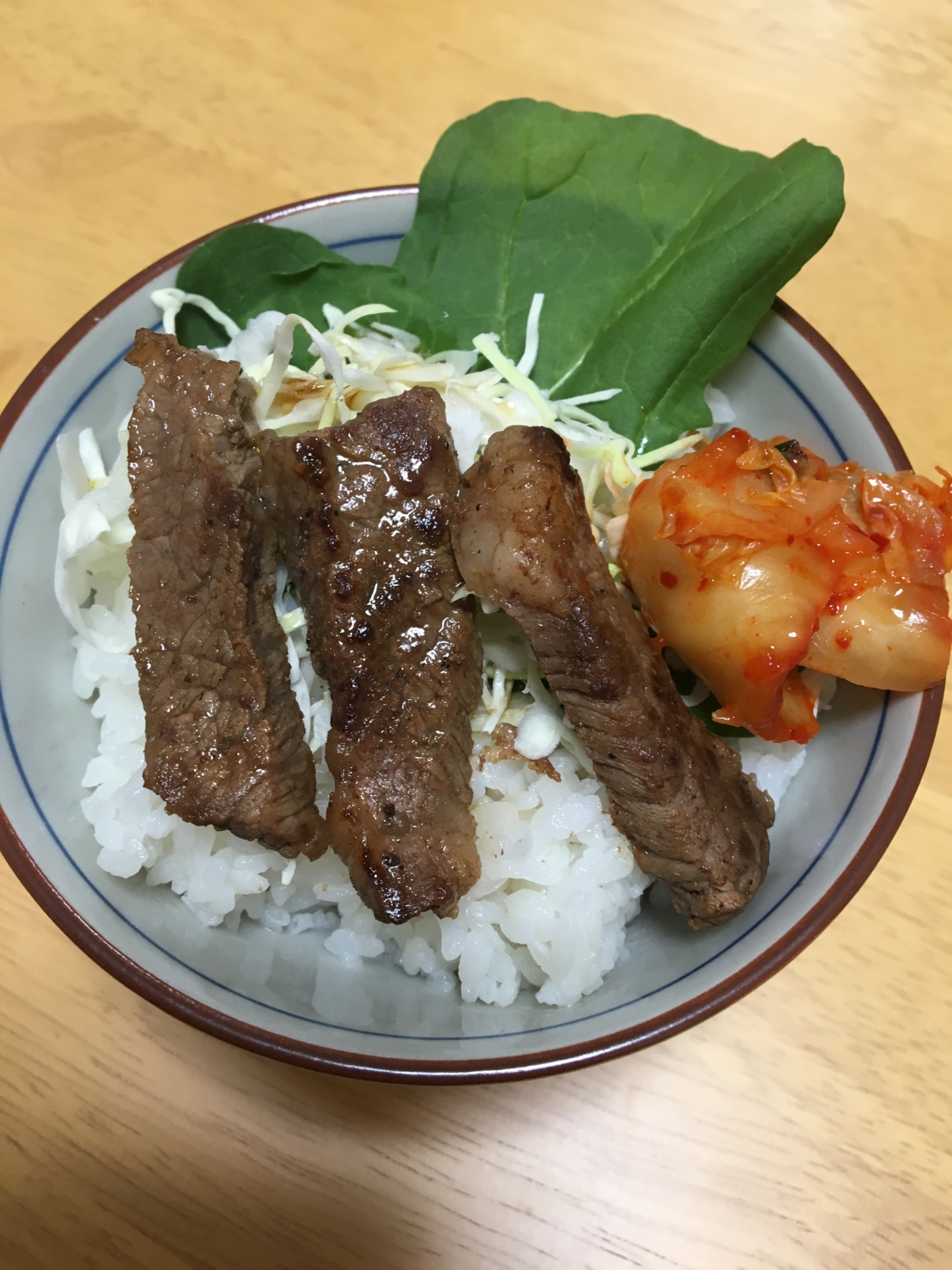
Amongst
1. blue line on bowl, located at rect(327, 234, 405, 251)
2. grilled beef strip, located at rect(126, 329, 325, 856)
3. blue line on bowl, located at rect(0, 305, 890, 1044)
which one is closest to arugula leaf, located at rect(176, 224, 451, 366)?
blue line on bowl, located at rect(327, 234, 405, 251)

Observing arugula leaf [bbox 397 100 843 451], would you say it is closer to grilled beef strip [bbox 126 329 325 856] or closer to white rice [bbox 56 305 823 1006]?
white rice [bbox 56 305 823 1006]

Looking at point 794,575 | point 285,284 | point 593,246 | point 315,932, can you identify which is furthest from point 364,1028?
point 593,246

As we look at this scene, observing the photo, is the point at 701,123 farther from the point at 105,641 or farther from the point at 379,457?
the point at 105,641

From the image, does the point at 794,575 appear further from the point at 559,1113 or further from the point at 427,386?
the point at 559,1113

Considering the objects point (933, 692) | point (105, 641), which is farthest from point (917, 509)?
point (105, 641)

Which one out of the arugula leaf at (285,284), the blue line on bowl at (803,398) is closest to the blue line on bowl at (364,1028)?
the blue line on bowl at (803,398)

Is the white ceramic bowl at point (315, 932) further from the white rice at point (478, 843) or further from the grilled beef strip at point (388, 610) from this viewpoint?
the grilled beef strip at point (388, 610)
